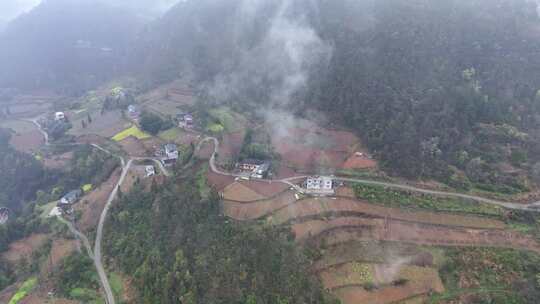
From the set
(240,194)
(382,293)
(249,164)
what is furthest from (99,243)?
(382,293)

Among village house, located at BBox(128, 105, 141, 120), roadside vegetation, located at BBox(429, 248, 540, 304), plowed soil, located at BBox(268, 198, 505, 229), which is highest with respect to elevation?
village house, located at BBox(128, 105, 141, 120)

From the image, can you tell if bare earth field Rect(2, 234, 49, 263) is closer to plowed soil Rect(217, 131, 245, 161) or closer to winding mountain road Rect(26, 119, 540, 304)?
winding mountain road Rect(26, 119, 540, 304)

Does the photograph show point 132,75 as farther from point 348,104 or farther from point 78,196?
point 348,104

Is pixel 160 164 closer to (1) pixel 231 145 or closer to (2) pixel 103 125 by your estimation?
(1) pixel 231 145

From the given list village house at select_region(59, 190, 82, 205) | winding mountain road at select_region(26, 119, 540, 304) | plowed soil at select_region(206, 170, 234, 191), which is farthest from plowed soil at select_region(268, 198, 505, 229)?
village house at select_region(59, 190, 82, 205)

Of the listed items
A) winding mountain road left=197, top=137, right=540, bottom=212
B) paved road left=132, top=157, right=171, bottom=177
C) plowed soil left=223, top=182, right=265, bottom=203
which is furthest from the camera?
paved road left=132, top=157, right=171, bottom=177

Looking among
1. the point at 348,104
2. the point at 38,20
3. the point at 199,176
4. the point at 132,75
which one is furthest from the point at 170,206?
the point at 38,20
